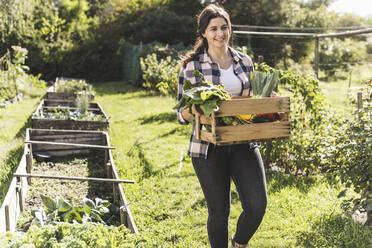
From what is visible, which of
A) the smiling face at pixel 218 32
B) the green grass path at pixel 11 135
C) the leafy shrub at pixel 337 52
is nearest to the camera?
the smiling face at pixel 218 32

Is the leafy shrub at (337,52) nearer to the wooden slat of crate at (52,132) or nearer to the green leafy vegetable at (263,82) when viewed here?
the wooden slat of crate at (52,132)

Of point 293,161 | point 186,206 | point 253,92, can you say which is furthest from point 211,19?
point 293,161

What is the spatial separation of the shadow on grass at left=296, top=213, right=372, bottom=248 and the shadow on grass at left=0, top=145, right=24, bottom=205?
9.74ft

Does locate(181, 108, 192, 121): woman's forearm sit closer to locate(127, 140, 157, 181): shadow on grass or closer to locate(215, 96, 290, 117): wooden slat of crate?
locate(215, 96, 290, 117): wooden slat of crate

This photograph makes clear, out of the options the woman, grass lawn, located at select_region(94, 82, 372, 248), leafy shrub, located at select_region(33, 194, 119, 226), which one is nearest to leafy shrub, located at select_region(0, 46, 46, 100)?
grass lawn, located at select_region(94, 82, 372, 248)

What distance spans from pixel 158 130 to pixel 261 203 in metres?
5.51

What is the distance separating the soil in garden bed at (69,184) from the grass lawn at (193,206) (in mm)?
324

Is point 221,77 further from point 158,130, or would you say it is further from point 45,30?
point 45,30

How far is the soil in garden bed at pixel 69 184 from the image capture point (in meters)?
4.28

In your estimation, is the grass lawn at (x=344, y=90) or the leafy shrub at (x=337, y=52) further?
the leafy shrub at (x=337, y=52)

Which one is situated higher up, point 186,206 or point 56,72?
point 56,72

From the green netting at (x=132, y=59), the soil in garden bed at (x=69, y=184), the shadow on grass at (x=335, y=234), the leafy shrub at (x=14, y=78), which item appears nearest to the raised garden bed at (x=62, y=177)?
the soil in garden bed at (x=69, y=184)

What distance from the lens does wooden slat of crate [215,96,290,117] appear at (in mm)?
2182

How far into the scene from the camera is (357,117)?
3.68 meters
